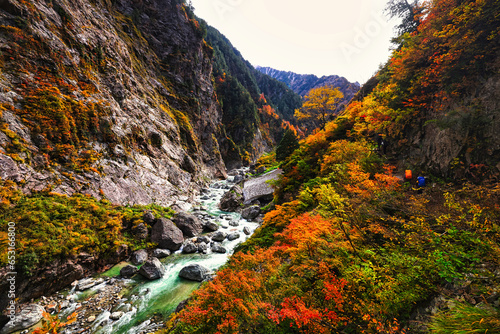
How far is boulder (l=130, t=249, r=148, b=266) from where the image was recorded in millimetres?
11007

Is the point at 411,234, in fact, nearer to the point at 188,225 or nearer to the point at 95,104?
the point at 188,225

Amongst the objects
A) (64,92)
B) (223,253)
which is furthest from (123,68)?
(223,253)

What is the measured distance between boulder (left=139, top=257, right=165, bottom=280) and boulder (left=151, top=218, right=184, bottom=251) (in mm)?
2281

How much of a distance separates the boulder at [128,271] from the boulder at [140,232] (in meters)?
2.55

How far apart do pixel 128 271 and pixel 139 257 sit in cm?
124

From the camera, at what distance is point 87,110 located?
15453 mm

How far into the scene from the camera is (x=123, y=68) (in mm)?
24484

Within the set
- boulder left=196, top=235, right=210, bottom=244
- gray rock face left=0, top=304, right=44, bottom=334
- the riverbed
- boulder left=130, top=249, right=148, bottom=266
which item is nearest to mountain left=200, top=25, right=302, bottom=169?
boulder left=196, top=235, right=210, bottom=244

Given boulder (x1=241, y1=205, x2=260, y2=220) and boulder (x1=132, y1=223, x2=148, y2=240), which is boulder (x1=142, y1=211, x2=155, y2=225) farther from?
boulder (x1=241, y1=205, x2=260, y2=220)

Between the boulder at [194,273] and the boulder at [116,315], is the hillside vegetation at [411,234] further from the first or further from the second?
the boulder at [194,273]

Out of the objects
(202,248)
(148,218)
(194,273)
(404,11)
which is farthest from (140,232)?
(404,11)

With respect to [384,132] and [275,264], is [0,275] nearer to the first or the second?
[275,264]

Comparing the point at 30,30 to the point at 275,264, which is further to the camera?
the point at 30,30

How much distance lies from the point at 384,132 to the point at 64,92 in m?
25.2
